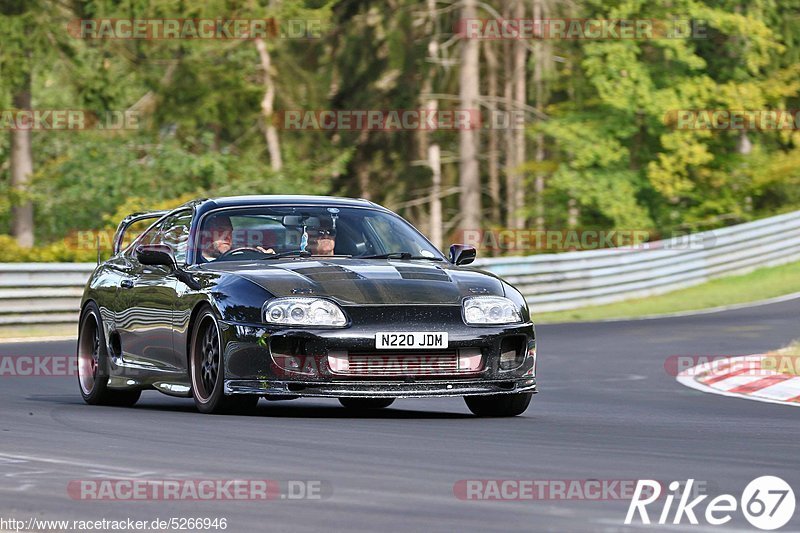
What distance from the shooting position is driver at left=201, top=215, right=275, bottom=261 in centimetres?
1173

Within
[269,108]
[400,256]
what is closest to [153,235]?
[400,256]

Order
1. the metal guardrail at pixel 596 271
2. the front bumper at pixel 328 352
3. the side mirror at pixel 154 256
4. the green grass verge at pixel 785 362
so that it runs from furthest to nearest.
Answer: the metal guardrail at pixel 596 271 < the green grass verge at pixel 785 362 < the side mirror at pixel 154 256 < the front bumper at pixel 328 352

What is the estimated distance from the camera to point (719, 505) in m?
6.90

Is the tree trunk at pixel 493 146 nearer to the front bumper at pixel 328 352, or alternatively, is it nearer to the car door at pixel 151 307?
the car door at pixel 151 307

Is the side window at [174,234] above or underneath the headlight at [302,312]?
above

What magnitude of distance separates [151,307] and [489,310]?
99.0 inches

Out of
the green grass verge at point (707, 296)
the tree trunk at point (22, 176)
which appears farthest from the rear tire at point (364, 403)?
the tree trunk at point (22, 176)

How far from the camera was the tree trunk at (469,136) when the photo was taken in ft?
136

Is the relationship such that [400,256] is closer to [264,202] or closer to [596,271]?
[264,202]

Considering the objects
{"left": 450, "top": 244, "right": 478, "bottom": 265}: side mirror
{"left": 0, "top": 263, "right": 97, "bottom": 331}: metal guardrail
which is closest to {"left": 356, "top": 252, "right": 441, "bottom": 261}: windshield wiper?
{"left": 450, "top": 244, "right": 478, "bottom": 265}: side mirror

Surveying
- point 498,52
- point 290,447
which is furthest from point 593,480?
point 498,52

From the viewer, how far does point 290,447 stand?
8.95m

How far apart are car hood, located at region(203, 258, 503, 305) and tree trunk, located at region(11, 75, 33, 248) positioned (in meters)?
32.1

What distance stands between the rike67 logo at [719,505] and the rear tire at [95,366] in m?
6.04
